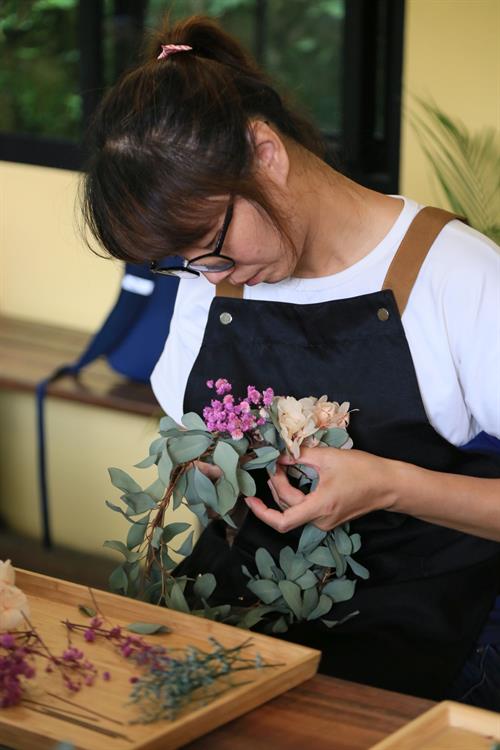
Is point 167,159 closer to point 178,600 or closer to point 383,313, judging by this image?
point 383,313

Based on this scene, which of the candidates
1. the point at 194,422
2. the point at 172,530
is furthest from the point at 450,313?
the point at 172,530

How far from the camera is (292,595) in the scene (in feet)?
5.44

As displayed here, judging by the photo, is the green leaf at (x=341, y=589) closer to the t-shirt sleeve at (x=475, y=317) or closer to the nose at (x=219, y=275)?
the t-shirt sleeve at (x=475, y=317)

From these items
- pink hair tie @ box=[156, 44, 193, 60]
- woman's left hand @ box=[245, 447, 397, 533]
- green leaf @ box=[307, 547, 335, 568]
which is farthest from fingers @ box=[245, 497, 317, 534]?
pink hair tie @ box=[156, 44, 193, 60]

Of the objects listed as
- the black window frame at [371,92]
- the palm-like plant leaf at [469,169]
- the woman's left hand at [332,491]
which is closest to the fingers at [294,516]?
the woman's left hand at [332,491]

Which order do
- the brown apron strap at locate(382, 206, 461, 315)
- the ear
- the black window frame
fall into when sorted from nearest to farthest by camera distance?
the ear < the brown apron strap at locate(382, 206, 461, 315) < the black window frame

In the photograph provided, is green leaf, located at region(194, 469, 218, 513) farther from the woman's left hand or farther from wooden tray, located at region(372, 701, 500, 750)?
wooden tray, located at region(372, 701, 500, 750)

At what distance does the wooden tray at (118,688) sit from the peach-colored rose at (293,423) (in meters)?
0.26

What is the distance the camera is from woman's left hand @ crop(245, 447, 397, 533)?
1.56 meters

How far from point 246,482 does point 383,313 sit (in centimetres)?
34

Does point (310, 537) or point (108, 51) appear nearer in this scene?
point (310, 537)

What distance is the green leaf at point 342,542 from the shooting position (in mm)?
1677

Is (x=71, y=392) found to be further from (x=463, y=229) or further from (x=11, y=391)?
(x=463, y=229)

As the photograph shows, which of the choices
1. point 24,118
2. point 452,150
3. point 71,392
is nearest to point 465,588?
point 452,150
